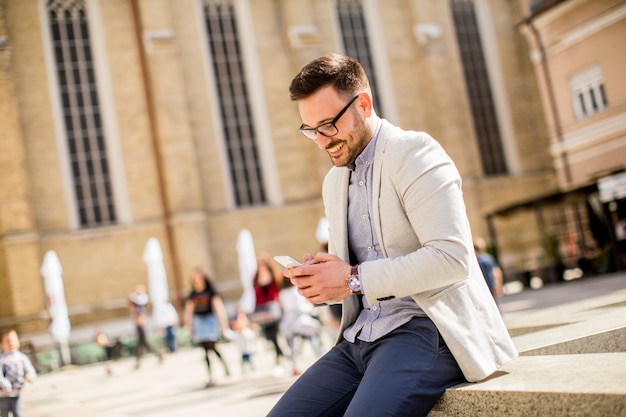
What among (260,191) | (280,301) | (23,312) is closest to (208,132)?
(260,191)

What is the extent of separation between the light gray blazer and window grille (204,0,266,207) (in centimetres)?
2073

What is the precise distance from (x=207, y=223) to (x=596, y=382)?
20258 millimetres

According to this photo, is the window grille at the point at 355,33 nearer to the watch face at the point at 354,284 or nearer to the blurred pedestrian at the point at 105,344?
the blurred pedestrian at the point at 105,344

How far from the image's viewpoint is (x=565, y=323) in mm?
3877

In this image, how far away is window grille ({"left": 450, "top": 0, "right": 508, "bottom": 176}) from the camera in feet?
87.6

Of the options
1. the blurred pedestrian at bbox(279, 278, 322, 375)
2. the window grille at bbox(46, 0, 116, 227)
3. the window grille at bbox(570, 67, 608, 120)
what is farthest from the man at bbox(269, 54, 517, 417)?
the window grille at bbox(46, 0, 116, 227)

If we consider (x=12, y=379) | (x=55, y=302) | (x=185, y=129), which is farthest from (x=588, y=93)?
(x=12, y=379)

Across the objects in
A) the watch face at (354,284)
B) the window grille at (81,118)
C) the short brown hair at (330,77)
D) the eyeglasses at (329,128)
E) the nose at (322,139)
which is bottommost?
the watch face at (354,284)

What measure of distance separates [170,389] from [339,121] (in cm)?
849

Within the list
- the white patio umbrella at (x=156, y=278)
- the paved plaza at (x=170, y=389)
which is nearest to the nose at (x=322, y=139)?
the paved plaza at (x=170, y=389)

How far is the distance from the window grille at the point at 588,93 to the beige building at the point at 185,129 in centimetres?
26

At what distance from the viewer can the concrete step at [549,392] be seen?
1.82m

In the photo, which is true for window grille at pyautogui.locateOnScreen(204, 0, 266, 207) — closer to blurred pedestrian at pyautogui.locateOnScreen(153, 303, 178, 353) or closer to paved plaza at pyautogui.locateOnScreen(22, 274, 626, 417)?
blurred pedestrian at pyautogui.locateOnScreen(153, 303, 178, 353)

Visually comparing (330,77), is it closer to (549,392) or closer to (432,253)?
(432,253)
